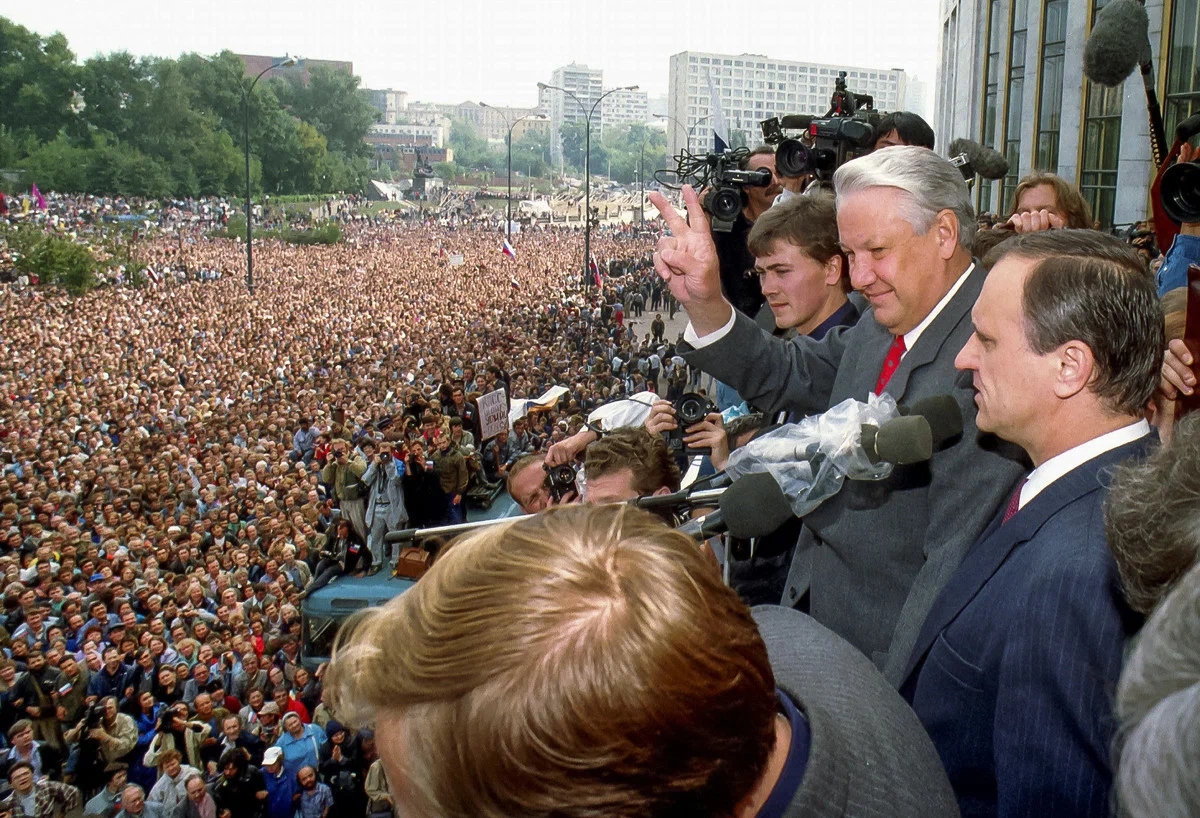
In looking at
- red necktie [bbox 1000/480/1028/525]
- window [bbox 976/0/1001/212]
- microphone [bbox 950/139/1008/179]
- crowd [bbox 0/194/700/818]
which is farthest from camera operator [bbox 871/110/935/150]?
window [bbox 976/0/1001/212]

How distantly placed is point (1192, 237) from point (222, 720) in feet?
21.6

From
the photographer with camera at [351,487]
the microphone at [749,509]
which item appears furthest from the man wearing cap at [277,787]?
the microphone at [749,509]

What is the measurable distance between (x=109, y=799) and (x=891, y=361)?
20.6ft

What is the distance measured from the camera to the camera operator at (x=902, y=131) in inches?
169

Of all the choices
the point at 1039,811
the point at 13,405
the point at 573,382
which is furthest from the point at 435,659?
the point at 13,405

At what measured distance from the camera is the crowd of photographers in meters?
0.95

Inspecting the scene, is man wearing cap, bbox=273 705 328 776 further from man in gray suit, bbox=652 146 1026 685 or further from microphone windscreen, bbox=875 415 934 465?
microphone windscreen, bbox=875 415 934 465

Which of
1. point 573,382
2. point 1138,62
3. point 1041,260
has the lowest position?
point 573,382

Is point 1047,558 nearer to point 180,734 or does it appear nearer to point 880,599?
point 880,599

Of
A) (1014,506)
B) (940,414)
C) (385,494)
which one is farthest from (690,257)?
(385,494)

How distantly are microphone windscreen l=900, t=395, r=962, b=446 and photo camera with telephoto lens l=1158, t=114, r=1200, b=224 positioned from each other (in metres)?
1.63

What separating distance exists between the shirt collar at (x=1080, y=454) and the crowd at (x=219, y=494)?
2.77m

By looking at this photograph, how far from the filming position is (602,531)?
1.08 metres

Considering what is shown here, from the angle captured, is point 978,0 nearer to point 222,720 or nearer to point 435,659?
point 222,720
